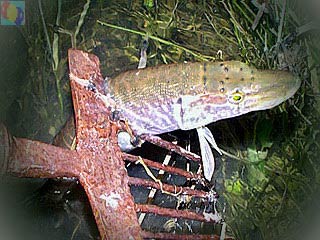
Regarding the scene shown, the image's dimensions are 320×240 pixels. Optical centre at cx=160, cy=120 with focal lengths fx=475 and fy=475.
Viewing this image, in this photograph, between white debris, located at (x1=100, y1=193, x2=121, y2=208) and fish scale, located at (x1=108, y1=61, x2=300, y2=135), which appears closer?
white debris, located at (x1=100, y1=193, x2=121, y2=208)

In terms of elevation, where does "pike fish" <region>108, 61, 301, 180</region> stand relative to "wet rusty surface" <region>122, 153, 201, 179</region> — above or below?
above

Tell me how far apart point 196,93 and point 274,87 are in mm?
134

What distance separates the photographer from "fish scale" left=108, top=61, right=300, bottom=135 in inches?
31.6

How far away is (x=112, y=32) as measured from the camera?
125 centimetres

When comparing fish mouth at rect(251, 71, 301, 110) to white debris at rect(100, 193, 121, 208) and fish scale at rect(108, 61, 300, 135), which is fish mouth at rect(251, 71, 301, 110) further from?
white debris at rect(100, 193, 121, 208)

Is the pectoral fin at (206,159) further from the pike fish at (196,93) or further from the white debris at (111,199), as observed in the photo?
the white debris at (111,199)

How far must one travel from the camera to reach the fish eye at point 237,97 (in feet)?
2.68

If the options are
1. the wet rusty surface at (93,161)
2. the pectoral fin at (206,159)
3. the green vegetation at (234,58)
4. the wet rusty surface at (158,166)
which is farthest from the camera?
the green vegetation at (234,58)

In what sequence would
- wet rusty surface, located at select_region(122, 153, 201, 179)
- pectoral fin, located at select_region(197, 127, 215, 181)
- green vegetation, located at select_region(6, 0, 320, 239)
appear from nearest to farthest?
wet rusty surface, located at select_region(122, 153, 201, 179)
pectoral fin, located at select_region(197, 127, 215, 181)
green vegetation, located at select_region(6, 0, 320, 239)

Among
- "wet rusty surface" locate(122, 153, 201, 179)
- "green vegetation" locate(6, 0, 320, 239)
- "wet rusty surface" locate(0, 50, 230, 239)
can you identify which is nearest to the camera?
"wet rusty surface" locate(0, 50, 230, 239)

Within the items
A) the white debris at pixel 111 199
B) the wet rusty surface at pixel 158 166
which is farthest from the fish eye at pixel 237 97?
the white debris at pixel 111 199

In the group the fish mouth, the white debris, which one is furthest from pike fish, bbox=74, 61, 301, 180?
the white debris

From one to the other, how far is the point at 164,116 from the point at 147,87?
0.06m

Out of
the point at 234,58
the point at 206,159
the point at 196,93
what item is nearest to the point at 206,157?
the point at 206,159
